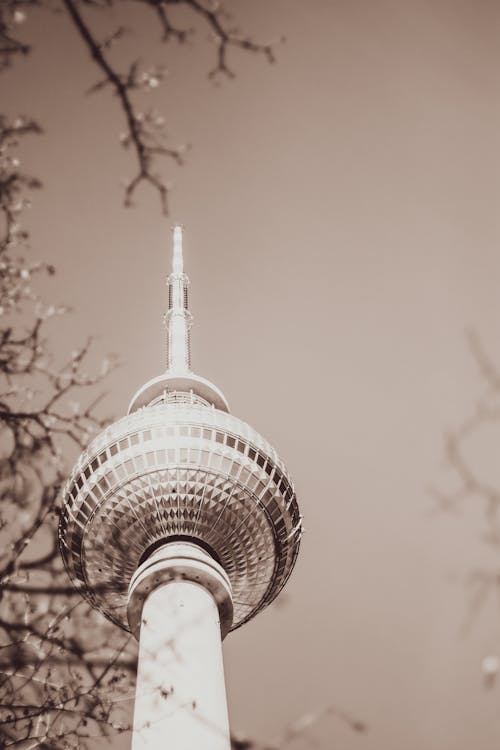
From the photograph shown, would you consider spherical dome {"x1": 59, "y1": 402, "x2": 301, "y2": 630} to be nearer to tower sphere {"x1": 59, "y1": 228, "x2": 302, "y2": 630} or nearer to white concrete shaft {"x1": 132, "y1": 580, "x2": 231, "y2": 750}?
tower sphere {"x1": 59, "y1": 228, "x2": 302, "y2": 630}

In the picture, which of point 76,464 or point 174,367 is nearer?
point 76,464

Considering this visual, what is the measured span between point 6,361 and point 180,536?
25.3 feet

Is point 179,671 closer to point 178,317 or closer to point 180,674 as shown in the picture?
point 180,674

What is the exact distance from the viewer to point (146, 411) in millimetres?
16375

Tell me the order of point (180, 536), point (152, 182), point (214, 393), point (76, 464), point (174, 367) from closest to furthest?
point (152, 182) < point (180, 536) < point (76, 464) < point (214, 393) < point (174, 367)

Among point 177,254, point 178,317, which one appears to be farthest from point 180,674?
point 177,254

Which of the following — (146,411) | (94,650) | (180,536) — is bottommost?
(94,650)

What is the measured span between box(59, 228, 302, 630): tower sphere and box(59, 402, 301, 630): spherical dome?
20mm

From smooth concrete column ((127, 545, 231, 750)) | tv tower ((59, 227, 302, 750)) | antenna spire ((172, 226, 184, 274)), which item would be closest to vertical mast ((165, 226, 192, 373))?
antenna spire ((172, 226, 184, 274))

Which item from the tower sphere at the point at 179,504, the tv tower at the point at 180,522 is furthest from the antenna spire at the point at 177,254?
the tower sphere at the point at 179,504

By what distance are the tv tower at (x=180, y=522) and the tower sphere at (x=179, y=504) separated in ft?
0.07

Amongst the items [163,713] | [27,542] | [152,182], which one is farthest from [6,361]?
[163,713]

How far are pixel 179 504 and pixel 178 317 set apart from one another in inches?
366

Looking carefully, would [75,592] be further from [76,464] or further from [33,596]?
[76,464]
